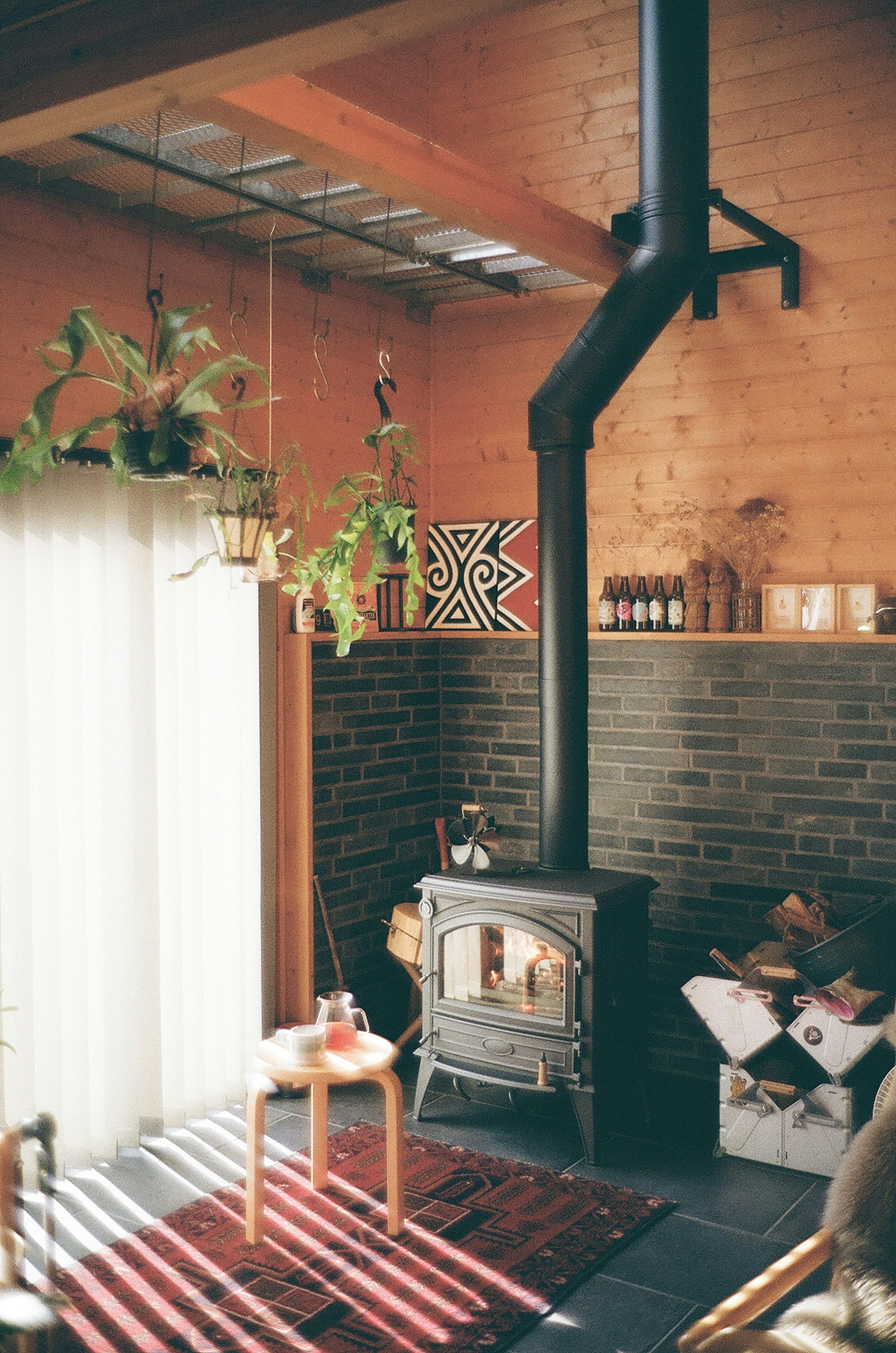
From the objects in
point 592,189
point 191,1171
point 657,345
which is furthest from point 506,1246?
point 592,189

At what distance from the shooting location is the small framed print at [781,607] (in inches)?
179

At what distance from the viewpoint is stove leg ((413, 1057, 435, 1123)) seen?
14.5ft

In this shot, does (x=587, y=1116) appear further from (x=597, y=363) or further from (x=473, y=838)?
(x=597, y=363)

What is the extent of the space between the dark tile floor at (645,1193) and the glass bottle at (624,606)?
6.34 feet

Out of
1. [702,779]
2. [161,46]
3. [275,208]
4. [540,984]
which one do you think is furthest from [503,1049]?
[161,46]

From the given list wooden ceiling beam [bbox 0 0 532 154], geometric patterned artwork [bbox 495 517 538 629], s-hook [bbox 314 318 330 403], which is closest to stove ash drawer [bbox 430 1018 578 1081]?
geometric patterned artwork [bbox 495 517 538 629]

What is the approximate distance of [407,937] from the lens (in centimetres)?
491

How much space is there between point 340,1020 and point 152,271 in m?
2.64

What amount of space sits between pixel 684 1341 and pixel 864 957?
221 cm

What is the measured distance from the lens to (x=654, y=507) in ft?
16.3

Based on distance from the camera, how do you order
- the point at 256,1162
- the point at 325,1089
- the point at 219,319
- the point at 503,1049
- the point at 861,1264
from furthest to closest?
the point at 219,319
the point at 503,1049
the point at 325,1089
the point at 256,1162
the point at 861,1264

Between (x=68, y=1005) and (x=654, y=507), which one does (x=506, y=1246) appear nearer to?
(x=68, y=1005)

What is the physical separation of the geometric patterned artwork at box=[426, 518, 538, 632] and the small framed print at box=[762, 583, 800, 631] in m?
1.03

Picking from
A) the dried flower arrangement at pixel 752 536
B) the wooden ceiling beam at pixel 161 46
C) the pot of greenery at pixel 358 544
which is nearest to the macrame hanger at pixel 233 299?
the pot of greenery at pixel 358 544
